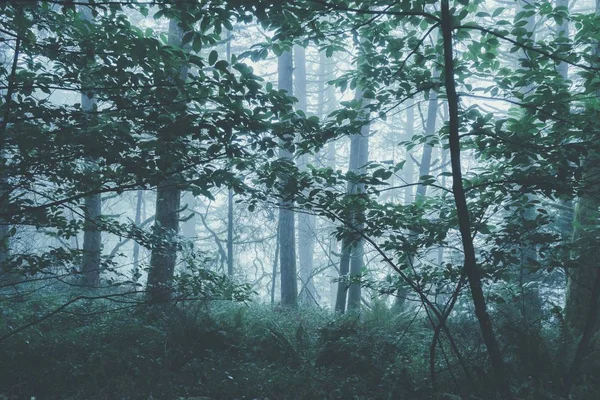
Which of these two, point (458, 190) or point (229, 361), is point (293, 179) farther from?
point (229, 361)

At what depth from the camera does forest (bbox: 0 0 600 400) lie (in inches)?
112

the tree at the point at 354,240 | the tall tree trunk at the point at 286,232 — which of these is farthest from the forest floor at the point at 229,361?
the tall tree trunk at the point at 286,232

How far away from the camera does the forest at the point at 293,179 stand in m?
2.84

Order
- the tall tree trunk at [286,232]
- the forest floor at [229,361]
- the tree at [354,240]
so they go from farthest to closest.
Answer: the tall tree trunk at [286,232]
the forest floor at [229,361]
the tree at [354,240]

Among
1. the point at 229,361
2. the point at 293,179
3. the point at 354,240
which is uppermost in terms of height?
the point at 293,179

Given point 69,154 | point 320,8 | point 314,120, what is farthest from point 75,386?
point 320,8

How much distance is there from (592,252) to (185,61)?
3880 millimetres

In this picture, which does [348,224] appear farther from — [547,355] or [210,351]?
[210,351]

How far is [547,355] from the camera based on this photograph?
4.47 meters

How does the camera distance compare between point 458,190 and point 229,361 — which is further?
point 229,361

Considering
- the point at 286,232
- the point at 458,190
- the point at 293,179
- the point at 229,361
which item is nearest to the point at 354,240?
the point at 293,179

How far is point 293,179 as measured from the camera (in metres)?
3.27

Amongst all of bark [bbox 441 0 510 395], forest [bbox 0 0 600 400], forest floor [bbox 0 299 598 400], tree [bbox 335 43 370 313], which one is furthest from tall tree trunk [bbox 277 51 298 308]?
bark [bbox 441 0 510 395]

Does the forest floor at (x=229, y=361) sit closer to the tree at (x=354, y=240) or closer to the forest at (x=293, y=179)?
the forest at (x=293, y=179)
